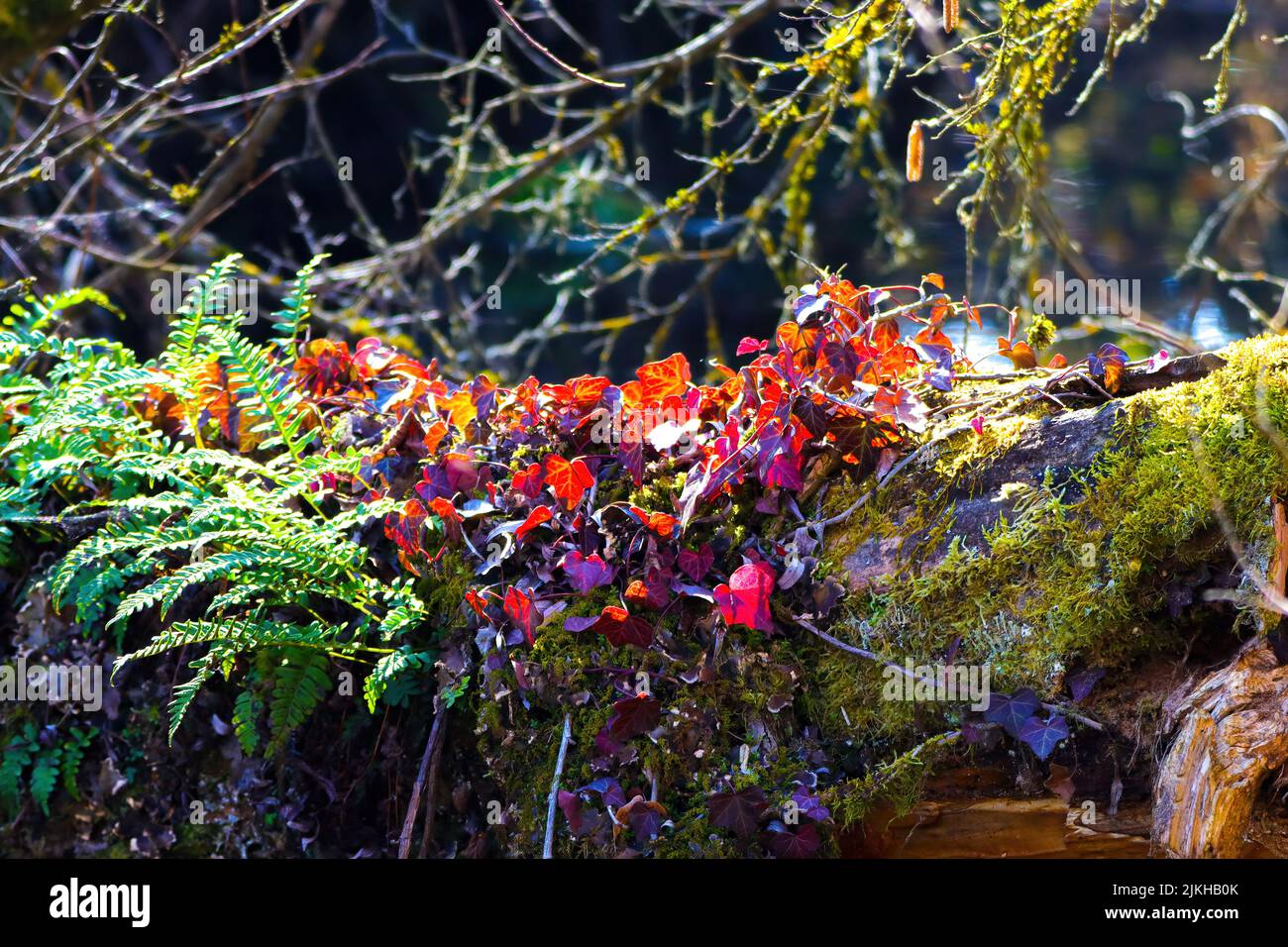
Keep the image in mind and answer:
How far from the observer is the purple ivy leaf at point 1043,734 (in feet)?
5.84

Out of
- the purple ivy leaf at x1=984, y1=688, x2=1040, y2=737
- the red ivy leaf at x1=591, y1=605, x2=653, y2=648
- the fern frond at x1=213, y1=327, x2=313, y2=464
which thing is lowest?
the purple ivy leaf at x1=984, y1=688, x2=1040, y2=737

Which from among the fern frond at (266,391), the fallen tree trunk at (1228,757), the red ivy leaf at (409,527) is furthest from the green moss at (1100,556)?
the fern frond at (266,391)

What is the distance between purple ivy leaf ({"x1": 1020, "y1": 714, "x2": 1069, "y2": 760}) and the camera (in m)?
1.78

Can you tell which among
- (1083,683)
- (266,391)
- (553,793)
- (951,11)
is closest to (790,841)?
(553,793)

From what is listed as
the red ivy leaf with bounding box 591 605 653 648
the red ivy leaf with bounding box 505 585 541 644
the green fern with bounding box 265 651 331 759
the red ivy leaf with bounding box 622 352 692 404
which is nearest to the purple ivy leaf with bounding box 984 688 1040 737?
the red ivy leaf with bounding box 591 605 653 648

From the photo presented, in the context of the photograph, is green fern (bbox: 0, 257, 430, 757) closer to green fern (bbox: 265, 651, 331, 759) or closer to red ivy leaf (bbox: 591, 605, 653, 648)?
green fern (bbox: 265, 651, 331, 759)

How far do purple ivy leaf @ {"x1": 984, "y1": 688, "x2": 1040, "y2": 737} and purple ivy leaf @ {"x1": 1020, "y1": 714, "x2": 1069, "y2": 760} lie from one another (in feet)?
0.04

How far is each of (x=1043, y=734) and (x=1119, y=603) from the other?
0.85 feet

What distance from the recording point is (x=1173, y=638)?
73.6 inches

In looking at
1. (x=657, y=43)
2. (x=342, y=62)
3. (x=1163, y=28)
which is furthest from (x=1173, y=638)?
(x=1163, y=28)

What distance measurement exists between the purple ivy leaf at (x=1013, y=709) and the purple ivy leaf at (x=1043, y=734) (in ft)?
0.04

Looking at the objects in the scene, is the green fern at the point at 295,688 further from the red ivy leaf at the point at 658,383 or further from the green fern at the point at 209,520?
the red ivy leaf at the point at 658,383

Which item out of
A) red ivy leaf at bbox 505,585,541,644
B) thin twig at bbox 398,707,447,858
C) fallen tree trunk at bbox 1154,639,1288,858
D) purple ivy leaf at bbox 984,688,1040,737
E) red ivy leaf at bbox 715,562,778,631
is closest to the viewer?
fallen tree trunk at bbox 1154,639,1288,858

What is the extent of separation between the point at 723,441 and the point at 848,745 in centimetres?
63
